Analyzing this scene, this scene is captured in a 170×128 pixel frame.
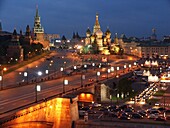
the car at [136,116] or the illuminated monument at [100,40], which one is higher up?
the illuminated monument at [100,40]

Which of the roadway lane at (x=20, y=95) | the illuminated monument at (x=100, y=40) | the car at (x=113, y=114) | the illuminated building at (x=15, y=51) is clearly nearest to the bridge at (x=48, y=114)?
the roadway lane at (x=20, y=95)

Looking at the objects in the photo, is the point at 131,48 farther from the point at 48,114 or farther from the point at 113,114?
the point at 48,114

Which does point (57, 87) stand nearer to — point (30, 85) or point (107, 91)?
point (30, 85)

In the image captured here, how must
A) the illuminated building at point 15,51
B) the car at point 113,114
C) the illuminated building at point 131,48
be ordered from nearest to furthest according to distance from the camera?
1. the car at point 113,114
2. the illuminated building at point 15,51
3. the illuminated building at point 131,48

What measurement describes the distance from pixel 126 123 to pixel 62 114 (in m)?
3.10

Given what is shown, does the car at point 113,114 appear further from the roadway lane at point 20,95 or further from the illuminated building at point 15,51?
the illuminated building at point 15,51

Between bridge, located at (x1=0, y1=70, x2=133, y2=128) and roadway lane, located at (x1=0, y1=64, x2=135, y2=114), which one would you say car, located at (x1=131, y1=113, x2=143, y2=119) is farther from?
roadway lane, located at (x1=0, y1=64, x2=135, y2=114)

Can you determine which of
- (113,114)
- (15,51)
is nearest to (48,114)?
(113,114)

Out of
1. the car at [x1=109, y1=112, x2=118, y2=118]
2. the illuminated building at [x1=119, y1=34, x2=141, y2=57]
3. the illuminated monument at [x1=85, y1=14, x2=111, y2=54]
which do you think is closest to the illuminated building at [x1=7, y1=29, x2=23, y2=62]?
the car at [x1=109, y1=112, x2=118, y2=118]

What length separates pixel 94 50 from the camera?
197ft

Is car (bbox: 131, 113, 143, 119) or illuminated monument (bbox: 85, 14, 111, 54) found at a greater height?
illuminated monument (bbox: 85, 14, 111, 54)

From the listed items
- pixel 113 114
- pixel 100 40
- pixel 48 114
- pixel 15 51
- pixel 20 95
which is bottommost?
pixel 113 114

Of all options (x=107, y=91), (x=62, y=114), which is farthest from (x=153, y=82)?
(x=62, y=114)

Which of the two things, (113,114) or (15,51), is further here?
(15,51)
